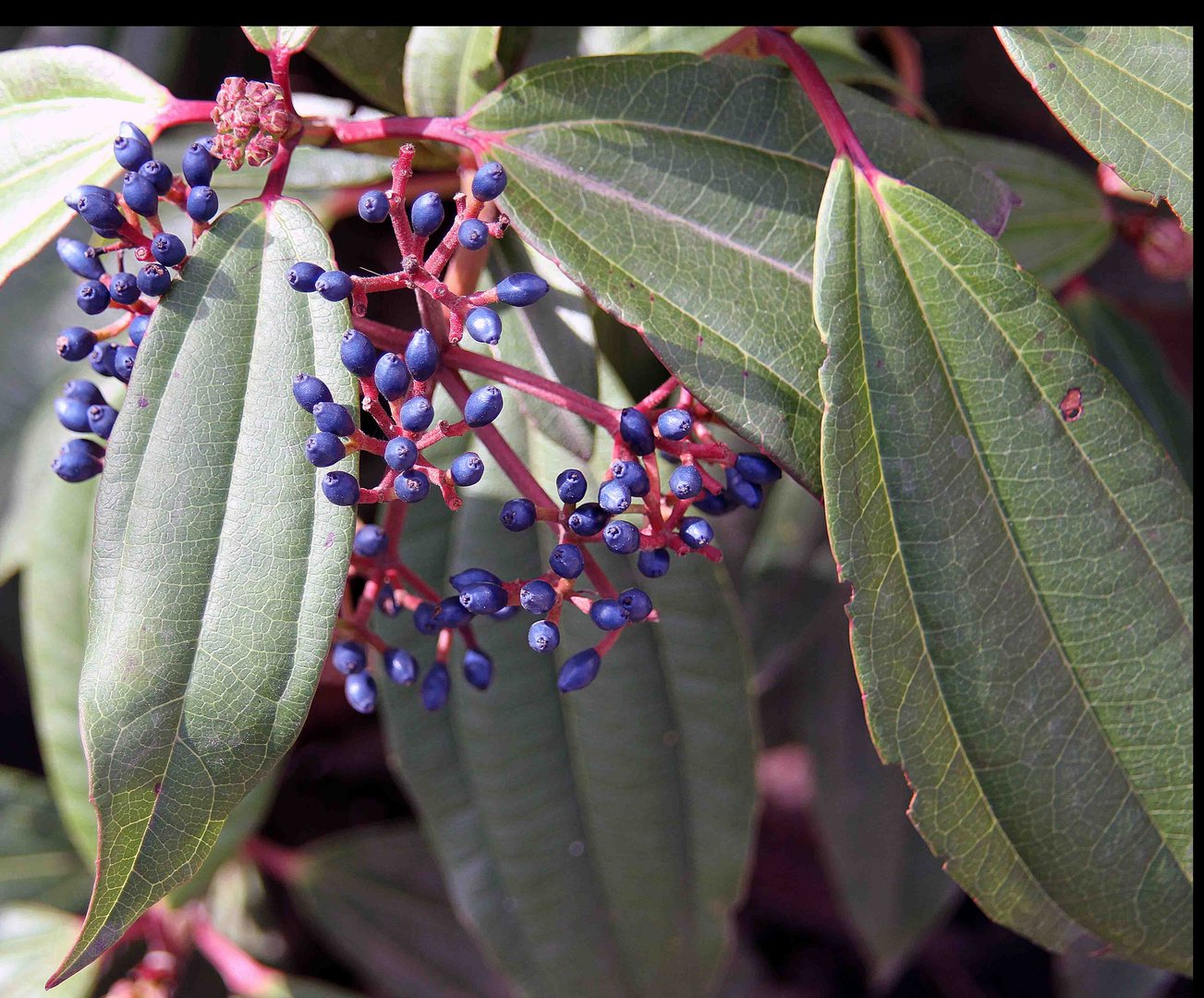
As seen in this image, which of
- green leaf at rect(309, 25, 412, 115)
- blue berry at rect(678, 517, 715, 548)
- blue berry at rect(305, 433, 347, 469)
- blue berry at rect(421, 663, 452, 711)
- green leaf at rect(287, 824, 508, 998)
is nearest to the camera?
blue berry at rect(305, 433, 347, 469)

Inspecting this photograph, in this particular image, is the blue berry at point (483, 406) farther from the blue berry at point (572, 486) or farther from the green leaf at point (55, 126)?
the green leaf at point (55, 126)

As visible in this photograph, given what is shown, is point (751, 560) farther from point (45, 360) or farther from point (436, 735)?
point (45, 360)

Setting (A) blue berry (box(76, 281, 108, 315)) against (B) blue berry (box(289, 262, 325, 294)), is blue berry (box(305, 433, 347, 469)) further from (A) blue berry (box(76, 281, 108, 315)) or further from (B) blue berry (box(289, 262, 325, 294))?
(A) blue berry (box(76, 281, 108, 315))

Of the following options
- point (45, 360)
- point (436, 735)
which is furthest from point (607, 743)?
point (45, 360)

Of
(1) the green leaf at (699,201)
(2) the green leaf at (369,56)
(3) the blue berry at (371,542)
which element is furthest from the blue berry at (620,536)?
(2) the green leaf at (369,56)

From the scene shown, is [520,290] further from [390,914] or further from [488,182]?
[390,914]

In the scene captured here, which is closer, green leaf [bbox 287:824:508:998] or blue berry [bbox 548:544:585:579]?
blue berry [bbox 548:544:585:579]

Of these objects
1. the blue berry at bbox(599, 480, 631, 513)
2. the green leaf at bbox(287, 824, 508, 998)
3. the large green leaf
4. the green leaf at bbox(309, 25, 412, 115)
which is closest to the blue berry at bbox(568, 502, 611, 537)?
the blue berry at bbox(599, 480, 631, 513)
